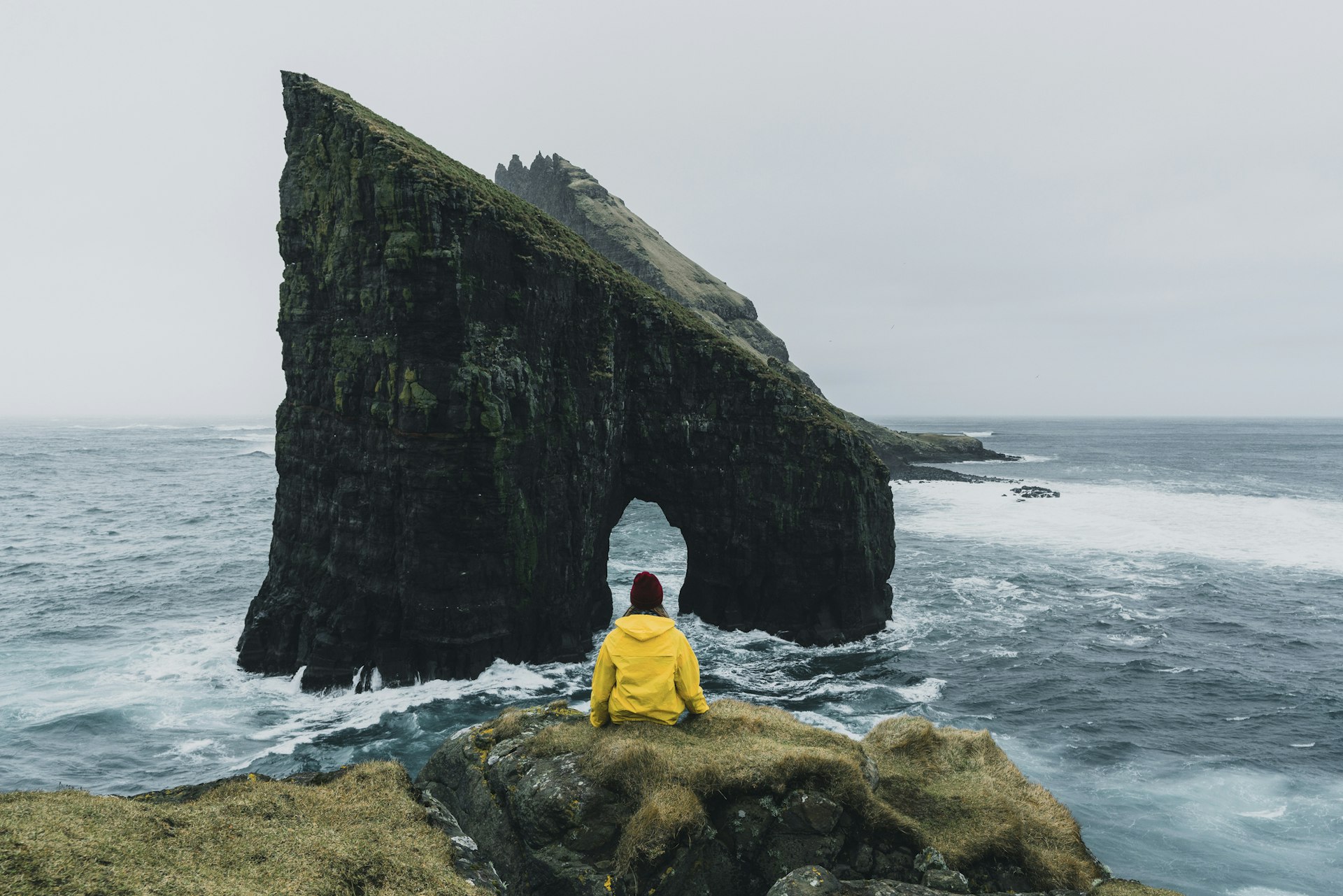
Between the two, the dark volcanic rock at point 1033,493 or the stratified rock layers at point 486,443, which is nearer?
the stratified rock layers at point 486,443

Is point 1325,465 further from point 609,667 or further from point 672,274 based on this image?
point 609,667

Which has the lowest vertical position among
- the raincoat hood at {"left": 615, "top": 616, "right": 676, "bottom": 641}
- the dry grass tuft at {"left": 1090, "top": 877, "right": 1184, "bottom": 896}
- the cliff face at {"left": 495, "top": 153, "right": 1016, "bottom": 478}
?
the dry grass tuft at {"left": 1090, "top": 877, "right": 1184, "bottom": 896}

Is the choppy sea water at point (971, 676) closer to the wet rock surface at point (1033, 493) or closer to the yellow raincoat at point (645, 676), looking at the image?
the yellow raincoat at point (645, 676)

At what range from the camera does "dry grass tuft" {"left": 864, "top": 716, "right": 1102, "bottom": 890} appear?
9.24m

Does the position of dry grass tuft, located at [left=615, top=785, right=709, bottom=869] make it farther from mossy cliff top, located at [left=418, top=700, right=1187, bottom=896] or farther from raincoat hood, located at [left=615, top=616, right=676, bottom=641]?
raincoat hood, located at [left=615, top=616, right=676, bottom=641]

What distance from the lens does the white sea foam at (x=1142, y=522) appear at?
176 feet

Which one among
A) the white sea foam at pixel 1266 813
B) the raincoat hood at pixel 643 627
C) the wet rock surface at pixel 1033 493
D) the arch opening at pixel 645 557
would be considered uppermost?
the raincoat hood at pixel 643 627

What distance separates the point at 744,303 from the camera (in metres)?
107

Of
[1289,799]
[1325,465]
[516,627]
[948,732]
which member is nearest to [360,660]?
[516,627]

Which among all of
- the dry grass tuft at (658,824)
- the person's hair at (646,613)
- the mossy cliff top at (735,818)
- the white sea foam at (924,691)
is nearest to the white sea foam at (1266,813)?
the white sea foam at (924,691)

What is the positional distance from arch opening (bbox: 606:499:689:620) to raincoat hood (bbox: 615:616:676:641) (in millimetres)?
20826

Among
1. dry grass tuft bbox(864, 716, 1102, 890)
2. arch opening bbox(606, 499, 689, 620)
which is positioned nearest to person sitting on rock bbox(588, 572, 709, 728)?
dry grass tuft bbox(864, 716, 1102, 890)

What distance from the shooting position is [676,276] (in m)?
96.4

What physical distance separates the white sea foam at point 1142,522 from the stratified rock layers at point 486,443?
29697mm
